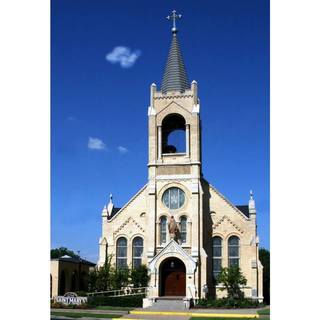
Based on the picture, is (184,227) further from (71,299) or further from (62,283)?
(62,283)

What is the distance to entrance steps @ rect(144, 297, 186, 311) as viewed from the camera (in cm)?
2502

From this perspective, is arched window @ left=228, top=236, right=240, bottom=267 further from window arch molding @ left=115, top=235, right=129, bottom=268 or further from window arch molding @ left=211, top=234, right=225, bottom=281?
window arch molding @ left=115, top=235, right=129, bottom=268

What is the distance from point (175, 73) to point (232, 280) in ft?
46.9

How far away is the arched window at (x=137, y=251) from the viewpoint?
30.3m

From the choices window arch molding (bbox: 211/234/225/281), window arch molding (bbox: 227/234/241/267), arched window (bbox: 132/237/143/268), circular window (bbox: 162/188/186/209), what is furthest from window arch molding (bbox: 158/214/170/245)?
window arch molding (bbox: 227/234/241/267)

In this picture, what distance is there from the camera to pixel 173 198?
29.9 meters

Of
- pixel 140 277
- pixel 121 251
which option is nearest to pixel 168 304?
pixel 140 277

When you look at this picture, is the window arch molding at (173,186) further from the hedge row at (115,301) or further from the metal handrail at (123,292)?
the hedge row at (115,301)
